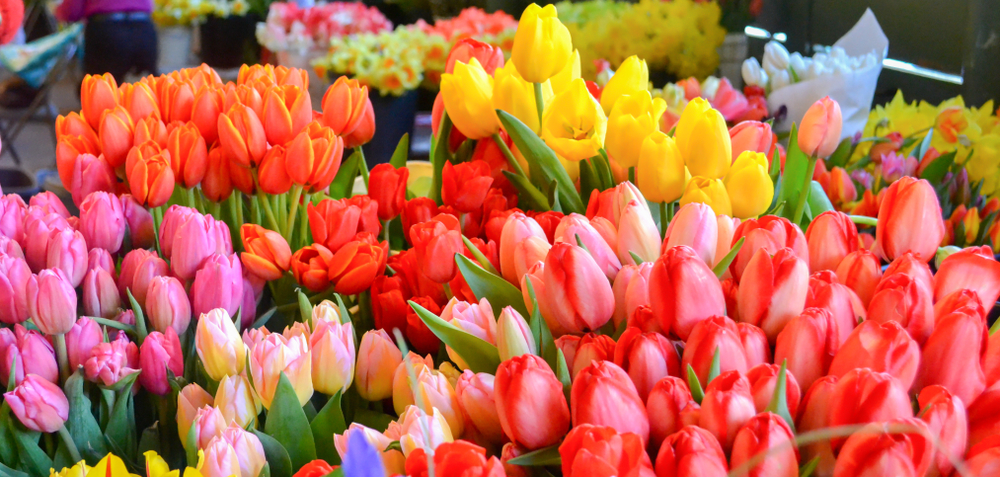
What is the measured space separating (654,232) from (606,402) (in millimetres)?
151

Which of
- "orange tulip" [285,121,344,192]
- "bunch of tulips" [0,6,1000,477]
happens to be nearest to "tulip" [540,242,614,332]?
"bunch of tulips" [0,6,1000,477]

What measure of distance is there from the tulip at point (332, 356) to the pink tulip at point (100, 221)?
0.18 meters

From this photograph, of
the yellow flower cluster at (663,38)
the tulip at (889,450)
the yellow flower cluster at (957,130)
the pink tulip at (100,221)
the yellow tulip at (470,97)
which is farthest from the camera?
the yellow flower cluster at (663,38)

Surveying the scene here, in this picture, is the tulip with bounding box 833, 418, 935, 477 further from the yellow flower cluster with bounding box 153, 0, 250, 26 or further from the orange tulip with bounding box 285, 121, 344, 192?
the yellow flower cluster with bounding box 153, 0, 250, 26

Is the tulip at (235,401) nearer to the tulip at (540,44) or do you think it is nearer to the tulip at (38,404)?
the tulip at (38,404)

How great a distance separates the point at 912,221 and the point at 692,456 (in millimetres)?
205

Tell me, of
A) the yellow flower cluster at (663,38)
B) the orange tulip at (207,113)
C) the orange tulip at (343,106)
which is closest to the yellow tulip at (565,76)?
the orange tulip at (343,106)

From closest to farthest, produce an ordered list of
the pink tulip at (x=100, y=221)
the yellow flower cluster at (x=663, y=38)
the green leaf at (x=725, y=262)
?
the green leaf at (x=725, y=262)
the pink tulip at (x=100, y=221)
the yellow flower cluster at (x=663, y=38)

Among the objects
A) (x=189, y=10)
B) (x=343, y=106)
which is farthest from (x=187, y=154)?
(x=189, y=10)

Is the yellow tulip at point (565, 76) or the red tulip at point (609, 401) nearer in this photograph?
the red tulip at point (609, 401)

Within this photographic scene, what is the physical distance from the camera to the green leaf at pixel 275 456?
327 millimetres

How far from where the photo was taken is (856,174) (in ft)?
2.85

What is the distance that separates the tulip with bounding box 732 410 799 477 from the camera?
23 cm

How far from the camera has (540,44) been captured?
1.70 feet
